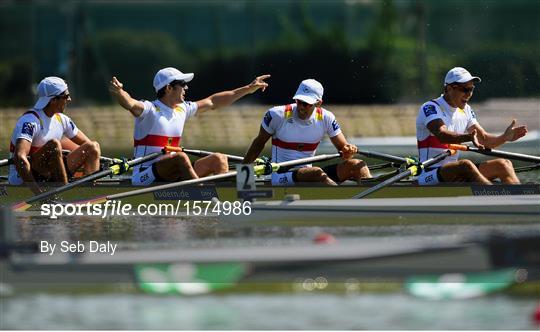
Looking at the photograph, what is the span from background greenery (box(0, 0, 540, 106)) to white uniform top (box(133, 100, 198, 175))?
22888 millimetres

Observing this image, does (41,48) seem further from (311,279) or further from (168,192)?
(311,279)

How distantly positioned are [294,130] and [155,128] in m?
1.64

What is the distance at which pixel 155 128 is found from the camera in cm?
1858

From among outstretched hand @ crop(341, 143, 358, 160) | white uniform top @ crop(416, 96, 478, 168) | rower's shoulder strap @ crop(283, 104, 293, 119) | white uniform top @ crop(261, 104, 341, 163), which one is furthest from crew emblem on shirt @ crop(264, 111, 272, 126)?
white uniform top @ crop(416, 96, 478, 168)

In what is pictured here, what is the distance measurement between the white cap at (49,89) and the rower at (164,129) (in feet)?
2.00

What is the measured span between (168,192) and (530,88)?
20964 millimetres

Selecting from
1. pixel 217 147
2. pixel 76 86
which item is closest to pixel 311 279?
pixel 217 147

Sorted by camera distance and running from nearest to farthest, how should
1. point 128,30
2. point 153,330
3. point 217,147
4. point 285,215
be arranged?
point 153,330 < point 285,215 < point 217,147 < point 128,30

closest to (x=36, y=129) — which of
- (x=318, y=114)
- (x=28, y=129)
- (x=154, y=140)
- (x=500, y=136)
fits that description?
(x=28, y=129)

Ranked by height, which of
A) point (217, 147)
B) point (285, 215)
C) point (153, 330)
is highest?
point (217, 147)

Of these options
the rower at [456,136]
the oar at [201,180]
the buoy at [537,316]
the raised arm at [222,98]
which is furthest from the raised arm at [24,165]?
the buoy at [537,316]

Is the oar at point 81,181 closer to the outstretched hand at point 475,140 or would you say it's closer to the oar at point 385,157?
the oar at point 385,157

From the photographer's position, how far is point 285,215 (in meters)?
16.8

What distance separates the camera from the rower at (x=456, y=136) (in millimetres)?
17797
